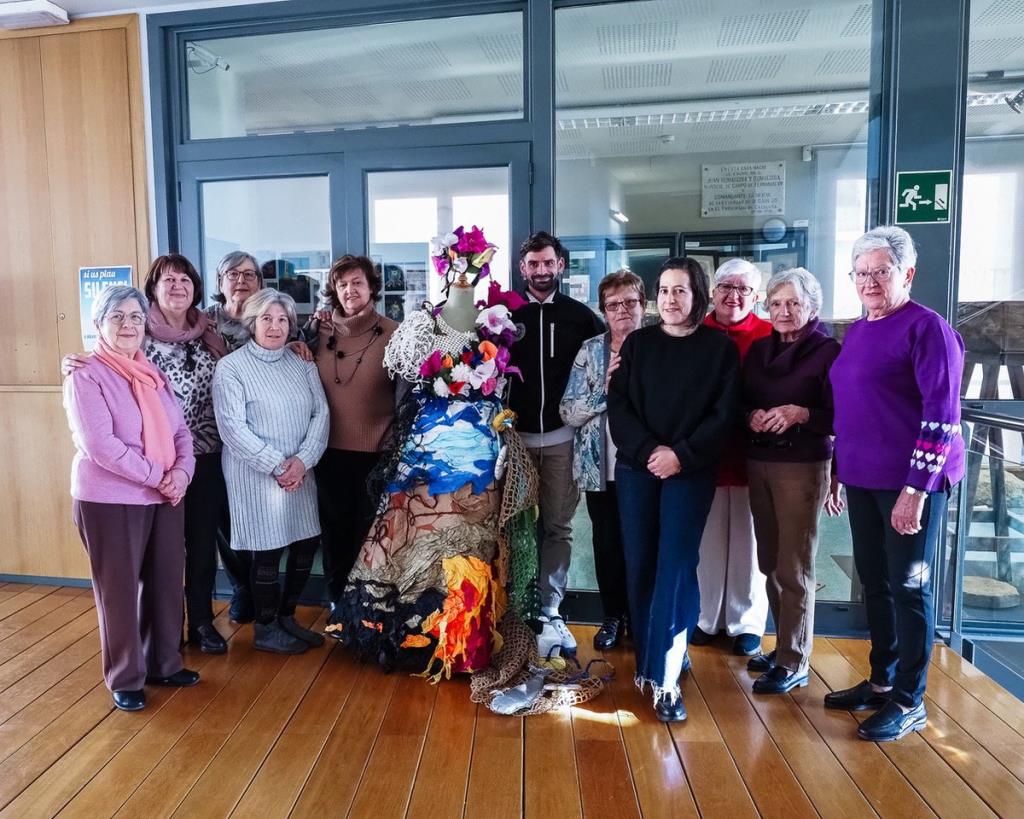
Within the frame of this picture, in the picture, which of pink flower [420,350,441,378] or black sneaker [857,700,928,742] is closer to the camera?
black sneaker [857,700,928,742]

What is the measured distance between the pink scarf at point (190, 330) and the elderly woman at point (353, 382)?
0.39 m

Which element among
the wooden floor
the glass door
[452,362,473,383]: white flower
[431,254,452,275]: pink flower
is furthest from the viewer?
the glass door

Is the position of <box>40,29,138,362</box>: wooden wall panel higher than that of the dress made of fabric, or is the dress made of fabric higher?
<box>40,29,138,362</box>: wooden wall panel

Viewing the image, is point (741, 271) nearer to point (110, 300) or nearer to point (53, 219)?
point (110, 300)

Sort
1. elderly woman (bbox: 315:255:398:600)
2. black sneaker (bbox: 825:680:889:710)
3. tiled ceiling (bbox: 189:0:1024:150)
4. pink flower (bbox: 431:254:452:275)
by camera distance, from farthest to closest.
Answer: tiled ceiling (bbox: 189:0:1024:150), elderly woman (bbox: 315:255:398:600), pink flower (bbox: 431:254:452:275), black sneaker (bbox: 825:680:889:710)

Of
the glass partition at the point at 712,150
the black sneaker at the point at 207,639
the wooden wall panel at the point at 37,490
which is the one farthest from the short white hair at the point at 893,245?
the wooden wall panel at the point at 37,490

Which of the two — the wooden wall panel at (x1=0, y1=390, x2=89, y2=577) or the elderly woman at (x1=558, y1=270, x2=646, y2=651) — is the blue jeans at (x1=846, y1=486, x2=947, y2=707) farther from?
the wooden wall panel at (x1=0, y1=390, x2=89, y2=577)

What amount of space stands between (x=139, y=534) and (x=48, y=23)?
2679mm

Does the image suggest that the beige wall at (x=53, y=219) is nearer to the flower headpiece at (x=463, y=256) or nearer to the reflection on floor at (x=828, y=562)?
the flower headpiece at (x=463, y=256)

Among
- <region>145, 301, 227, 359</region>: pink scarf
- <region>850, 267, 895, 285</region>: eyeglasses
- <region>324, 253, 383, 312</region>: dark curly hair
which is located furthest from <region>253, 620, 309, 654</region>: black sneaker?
<region>850, 267, 895, 285</region>: eyeglasses

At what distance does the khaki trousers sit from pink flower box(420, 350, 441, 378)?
116cm

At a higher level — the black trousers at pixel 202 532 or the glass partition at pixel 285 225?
the glass partition at pixel 285 225

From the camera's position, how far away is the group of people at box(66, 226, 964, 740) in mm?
2355

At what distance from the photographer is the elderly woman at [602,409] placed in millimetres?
2814
